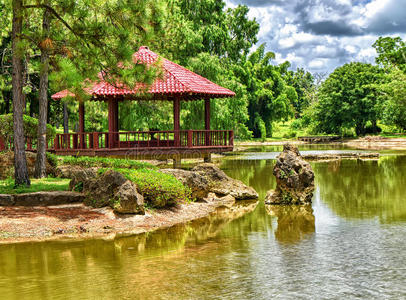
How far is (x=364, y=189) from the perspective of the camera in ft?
62.5

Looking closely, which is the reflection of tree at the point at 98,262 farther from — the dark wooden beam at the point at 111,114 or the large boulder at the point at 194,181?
the dark wooden beam at the point at 111,114

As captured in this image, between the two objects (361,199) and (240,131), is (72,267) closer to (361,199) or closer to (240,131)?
(361,199)

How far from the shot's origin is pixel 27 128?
19125 mm

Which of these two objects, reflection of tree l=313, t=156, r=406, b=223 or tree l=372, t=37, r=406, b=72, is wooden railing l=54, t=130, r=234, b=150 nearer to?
reflection of tree l=313, t=156, r=406, b=223

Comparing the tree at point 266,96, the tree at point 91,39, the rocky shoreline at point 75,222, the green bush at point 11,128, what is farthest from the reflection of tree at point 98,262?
the tree at point 266,96

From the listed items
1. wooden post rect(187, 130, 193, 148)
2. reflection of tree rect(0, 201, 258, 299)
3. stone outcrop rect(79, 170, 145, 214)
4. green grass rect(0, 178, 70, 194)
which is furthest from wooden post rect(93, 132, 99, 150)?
reflection of tree rect(0, 201, 258, 299)

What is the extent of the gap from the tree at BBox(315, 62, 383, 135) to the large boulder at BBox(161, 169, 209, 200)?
1919 inches

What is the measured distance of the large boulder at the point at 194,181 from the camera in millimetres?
14843

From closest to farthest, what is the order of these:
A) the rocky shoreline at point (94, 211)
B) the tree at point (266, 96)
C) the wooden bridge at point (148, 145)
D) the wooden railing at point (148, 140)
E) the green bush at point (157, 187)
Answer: the rocky shoreline at point (94, 211) → the green bush at point (157, 187) → the wooden bridge at point (148, 145) → the wooden railing at point (148, 140) → the tree at point (266, 96)

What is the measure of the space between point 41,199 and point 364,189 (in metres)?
12.0

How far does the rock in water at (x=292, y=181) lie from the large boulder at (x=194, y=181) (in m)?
2.01

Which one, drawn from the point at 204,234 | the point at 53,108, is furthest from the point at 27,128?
the point at 53,108

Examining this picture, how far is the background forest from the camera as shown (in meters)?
14.8

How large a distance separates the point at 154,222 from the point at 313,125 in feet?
208
